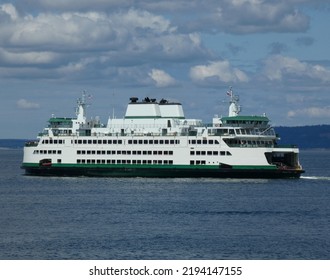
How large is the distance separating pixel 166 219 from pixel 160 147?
34203 mm

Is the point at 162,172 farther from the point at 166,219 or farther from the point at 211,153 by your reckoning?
the point at 166,219

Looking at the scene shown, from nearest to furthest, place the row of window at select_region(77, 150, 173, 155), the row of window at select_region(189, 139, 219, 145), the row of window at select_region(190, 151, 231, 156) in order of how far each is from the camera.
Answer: the row of window at select_region(190, 151, 231, 156), the row of window at select_region(189, 139, 219, 145), the row of window at select_region(77, 150, 173, 155)

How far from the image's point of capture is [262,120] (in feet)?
321

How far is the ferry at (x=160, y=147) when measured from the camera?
94812mm

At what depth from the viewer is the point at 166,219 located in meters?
63.7

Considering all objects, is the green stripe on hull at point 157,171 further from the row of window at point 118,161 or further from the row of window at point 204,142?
the row of window at point 204,142

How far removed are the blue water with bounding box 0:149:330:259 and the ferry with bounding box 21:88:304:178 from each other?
158cm

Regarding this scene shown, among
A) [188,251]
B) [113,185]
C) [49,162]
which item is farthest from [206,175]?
[188,251]

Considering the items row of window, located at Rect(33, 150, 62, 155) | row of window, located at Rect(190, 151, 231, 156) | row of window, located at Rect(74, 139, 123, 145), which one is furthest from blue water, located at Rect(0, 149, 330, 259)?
row of window, located at Rect(33, 150, 62, 155)

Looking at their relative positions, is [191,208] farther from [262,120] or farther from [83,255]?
[262,120]

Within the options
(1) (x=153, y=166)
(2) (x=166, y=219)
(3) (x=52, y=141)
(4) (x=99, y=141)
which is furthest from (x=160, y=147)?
(2) (x=166, y=219)

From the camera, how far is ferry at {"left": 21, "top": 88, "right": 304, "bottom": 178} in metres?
94.8

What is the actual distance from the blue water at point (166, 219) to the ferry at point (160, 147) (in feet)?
5.19

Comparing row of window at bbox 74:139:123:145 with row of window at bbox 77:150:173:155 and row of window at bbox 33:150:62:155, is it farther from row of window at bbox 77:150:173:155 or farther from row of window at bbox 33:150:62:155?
row of window at bbox 33:150:62:155
